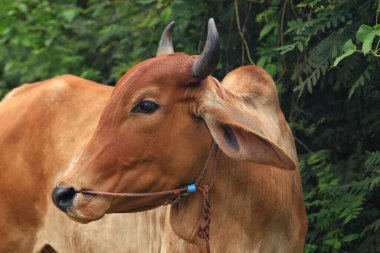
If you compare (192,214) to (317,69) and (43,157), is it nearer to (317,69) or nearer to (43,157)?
(43,157)

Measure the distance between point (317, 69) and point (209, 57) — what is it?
1800 mm

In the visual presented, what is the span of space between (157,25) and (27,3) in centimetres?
230

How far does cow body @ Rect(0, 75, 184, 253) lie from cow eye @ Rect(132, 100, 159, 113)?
1.42 metres

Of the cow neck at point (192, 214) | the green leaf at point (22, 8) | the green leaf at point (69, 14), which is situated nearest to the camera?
the cow neck at point (192, 214)

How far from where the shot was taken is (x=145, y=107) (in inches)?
171

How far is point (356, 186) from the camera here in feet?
19.5

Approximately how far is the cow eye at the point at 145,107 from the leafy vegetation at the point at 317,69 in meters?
1.18

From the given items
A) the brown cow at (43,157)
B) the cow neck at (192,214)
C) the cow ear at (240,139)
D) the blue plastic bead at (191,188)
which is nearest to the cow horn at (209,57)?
the cow ear at (240,139)


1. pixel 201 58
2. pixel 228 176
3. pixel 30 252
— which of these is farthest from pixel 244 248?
pixel 30 252

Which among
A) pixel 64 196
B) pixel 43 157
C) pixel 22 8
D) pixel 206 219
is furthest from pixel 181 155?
pixel 22 8

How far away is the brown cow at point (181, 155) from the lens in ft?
14.1

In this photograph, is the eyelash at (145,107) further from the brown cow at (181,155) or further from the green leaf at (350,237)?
the green leaf at (350,237)

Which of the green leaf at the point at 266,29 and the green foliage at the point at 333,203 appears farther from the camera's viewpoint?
the green leaf at the point at 266,29

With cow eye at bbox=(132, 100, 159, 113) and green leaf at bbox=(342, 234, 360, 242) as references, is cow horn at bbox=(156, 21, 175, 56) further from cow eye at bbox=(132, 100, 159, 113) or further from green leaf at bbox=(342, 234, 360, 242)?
green leaf at bbox=(342, 234, 360, 242)
